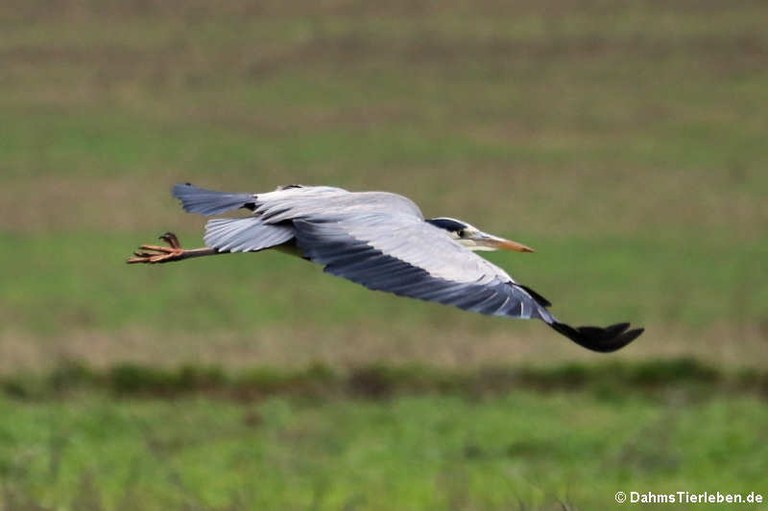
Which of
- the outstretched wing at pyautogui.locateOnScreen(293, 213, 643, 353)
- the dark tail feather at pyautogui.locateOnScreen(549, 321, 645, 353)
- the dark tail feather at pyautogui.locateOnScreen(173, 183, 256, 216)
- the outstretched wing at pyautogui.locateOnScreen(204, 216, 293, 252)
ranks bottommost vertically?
the dark tail feather at pyautogui.locateOnScreen(549, 321, 645, 353)

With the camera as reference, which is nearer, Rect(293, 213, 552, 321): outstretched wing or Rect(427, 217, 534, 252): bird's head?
Rect(293, 213, 552, 321): outstretched wing

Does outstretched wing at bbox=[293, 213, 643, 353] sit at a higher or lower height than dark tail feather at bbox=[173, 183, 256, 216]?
lower

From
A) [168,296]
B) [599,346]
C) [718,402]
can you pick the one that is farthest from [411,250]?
[168,296]

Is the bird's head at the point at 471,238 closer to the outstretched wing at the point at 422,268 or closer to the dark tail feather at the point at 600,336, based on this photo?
the outstretched wing at the point at 422,268

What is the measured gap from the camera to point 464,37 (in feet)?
118

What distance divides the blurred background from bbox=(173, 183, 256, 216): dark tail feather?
0.99m

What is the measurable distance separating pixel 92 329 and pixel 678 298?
228 inches

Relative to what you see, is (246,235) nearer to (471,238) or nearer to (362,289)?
(471,238)

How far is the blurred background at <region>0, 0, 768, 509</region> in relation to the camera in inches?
450

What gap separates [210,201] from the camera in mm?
6605

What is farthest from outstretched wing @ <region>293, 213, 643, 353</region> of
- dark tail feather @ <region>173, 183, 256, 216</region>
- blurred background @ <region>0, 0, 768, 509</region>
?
blurred background @ <region>0, 0, 768, 509</region>

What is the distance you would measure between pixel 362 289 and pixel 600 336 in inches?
530

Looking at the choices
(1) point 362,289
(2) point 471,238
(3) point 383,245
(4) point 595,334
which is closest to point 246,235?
(3) point 383,245

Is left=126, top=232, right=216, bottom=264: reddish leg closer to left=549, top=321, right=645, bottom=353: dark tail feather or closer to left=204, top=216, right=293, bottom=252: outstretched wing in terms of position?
left=204, top=216, right=293, bottom=252: outstretched wing
